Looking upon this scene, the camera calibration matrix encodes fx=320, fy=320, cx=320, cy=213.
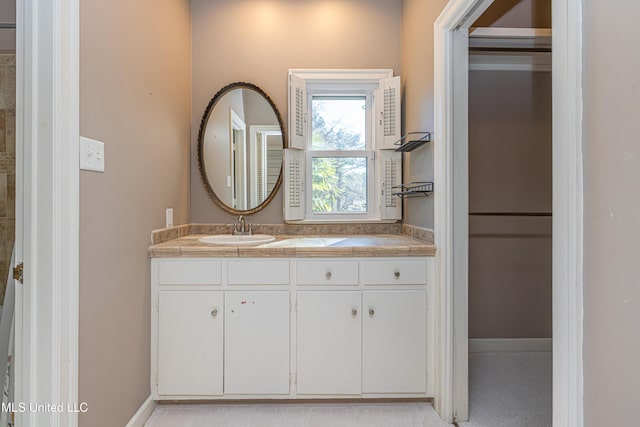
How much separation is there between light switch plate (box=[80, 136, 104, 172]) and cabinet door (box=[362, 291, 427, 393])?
1411mm

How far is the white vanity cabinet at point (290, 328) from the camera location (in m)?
1.76

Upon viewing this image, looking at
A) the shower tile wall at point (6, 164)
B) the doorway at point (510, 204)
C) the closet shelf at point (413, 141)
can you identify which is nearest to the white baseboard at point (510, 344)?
the doorway at point (510, 204)

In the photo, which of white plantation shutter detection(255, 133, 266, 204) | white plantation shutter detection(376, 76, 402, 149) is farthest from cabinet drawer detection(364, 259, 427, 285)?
white plantation shutter detection(255, 133, 266, 204)

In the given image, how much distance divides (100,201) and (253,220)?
1211mm

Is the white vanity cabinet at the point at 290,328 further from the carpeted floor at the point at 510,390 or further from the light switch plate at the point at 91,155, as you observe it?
the light switch plate at the point at 91,155

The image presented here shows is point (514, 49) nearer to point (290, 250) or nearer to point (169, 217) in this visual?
point (290, 250)

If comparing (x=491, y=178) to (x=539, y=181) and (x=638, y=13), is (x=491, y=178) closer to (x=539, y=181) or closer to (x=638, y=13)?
(x=539, y=181)

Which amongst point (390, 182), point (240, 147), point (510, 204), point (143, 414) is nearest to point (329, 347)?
point (143, 414)

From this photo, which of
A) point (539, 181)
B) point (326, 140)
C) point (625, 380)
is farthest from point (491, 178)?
point (625, 380)

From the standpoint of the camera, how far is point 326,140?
97.7 inches

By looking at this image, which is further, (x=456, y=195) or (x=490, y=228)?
(x=490, y=228)

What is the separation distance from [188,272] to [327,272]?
30.1 inches

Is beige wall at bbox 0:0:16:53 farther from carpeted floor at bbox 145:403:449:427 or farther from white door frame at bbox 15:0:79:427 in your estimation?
carpeted floor at bbox 145:403:449:427

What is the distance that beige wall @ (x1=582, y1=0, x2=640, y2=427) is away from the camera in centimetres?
68
